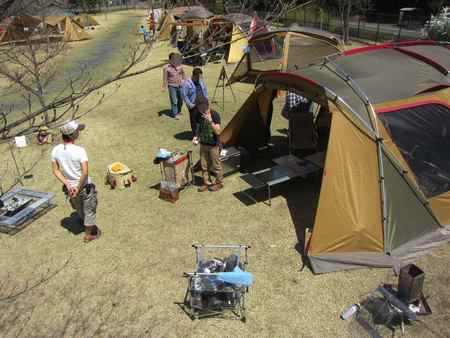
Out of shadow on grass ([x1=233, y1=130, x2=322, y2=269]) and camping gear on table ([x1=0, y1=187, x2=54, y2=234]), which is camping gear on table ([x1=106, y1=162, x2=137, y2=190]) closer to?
camping gear on table ([x1=0, y1=187, x2=54, y2=234])

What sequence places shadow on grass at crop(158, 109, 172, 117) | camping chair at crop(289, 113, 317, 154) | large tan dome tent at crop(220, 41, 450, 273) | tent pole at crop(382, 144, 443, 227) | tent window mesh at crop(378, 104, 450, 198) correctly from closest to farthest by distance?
1. large tan dome tent at crop(220, 41, 450, 273)
2. tent pole at crop(382, 144, 443, 227)
3. tent window mesh at crop(378, 104, 450, 198)
4. camping chair at crop(289, 113, 317, 154)
5. shadow on grass at crop(158, 109, 172, 117)

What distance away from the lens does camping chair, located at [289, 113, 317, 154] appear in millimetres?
8422

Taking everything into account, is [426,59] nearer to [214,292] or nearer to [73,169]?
[214,292]

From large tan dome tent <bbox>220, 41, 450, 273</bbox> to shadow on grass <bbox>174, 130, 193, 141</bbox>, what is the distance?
13.8 ft

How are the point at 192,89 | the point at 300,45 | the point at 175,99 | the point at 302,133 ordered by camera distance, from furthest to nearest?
the point at 300,45, the point at 175,99, the point at 192,89, the point at 302,133

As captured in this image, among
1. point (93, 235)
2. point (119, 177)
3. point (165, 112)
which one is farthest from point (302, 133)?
point (165, 112)

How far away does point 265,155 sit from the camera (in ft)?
29.0

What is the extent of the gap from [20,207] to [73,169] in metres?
2.09

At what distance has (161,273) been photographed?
213 inches

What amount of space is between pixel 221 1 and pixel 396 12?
3479cm

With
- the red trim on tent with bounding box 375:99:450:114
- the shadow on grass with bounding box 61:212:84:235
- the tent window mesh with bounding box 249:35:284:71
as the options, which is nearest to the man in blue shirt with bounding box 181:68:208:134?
the shadow on grass with bounding box 61:212:84:235

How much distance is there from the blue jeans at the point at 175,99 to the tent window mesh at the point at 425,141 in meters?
6.67

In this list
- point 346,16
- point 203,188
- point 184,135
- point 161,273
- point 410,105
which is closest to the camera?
point 161,273

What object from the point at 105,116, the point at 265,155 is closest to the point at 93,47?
the point at 105,116
